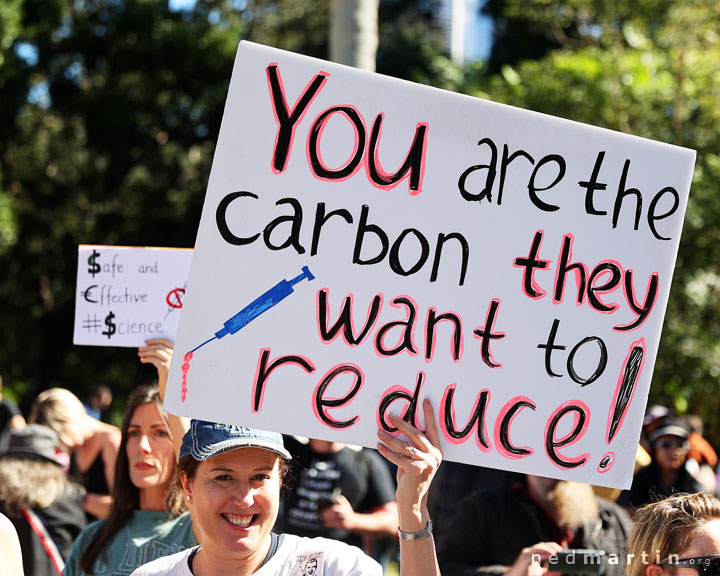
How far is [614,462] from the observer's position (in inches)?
103

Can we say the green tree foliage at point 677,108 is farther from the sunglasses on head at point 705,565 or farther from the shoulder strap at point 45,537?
the sunglasses on head at point 705,565

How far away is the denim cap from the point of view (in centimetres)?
248

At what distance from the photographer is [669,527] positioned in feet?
8.78

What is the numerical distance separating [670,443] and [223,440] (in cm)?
388

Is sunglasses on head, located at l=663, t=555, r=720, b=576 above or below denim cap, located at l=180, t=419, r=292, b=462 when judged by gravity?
below

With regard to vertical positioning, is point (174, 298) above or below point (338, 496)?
above

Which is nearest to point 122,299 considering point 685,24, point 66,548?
point 66,548

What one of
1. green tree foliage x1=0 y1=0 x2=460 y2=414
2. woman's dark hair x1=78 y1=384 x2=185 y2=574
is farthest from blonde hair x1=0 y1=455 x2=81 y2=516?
green tree foliage x1=0 y1=0 x2=460 y2=414

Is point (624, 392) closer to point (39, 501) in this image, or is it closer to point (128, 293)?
point (128, 293)

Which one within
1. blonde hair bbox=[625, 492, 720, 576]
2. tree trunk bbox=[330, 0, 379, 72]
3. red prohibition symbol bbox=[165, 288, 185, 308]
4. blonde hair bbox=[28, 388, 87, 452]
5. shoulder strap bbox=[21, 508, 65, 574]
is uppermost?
tree trunk bbox=[330, 0, 379, 72]

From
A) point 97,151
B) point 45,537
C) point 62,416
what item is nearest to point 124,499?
point 45,537

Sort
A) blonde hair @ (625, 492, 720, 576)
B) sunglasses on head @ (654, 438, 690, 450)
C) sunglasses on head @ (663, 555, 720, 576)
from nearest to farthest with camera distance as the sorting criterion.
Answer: sunglasses on head @ (663, 555, 720, 576) < blonde hair @ (625, 492, 720, 576) < sunglasses on head @ (654, 438, 690, 450)

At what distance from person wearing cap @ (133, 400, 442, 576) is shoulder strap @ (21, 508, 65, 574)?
1.65 m

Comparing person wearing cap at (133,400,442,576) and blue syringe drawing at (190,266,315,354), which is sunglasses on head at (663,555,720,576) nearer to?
person wearing cap at (133,400,442,576)
